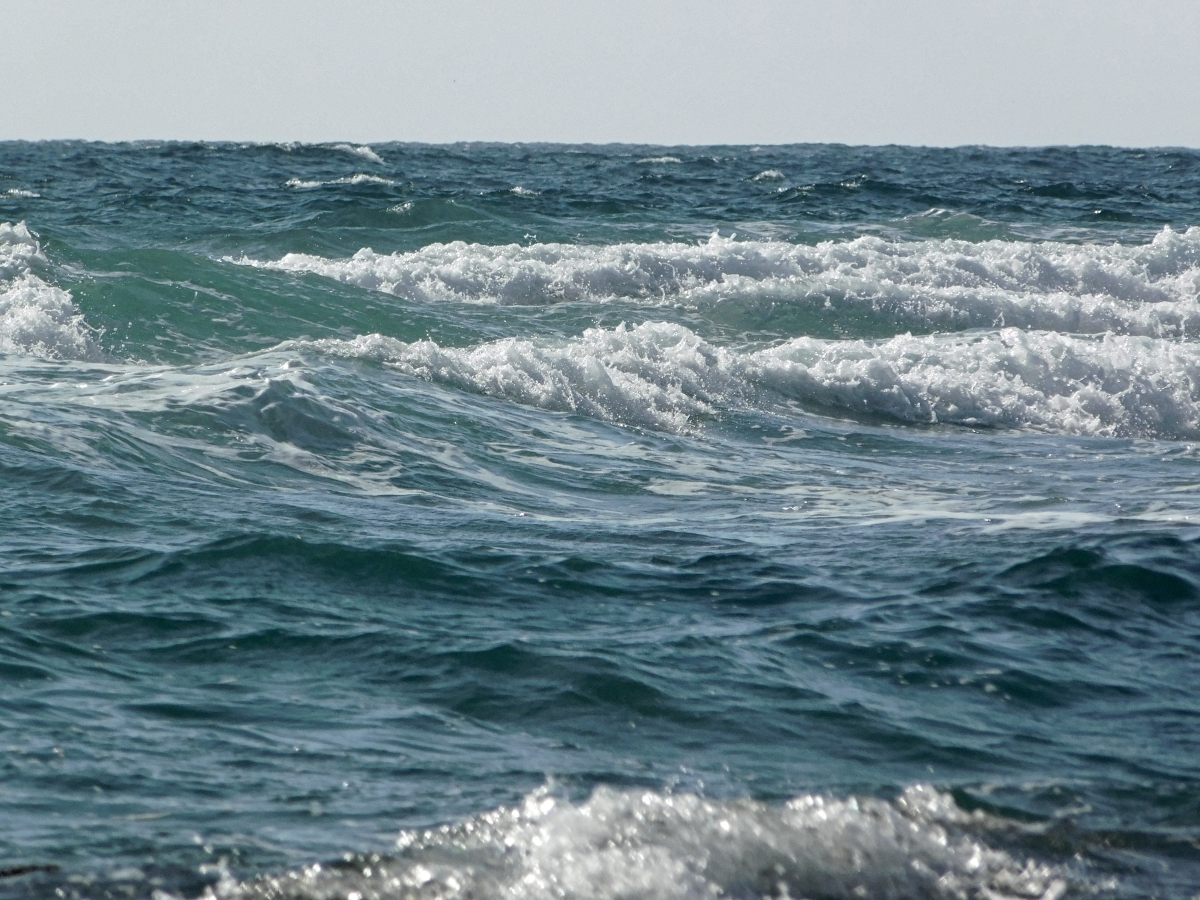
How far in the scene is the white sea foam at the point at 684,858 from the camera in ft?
10.9

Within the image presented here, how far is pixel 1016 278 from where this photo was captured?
17484 millimetres

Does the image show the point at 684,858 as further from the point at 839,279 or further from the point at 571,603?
the point at 839,279

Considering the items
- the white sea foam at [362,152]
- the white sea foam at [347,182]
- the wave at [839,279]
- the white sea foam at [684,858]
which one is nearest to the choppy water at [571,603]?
the white sea foam at [684,858]

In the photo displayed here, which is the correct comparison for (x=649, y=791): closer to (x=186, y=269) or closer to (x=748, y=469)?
(x=748, y=469)

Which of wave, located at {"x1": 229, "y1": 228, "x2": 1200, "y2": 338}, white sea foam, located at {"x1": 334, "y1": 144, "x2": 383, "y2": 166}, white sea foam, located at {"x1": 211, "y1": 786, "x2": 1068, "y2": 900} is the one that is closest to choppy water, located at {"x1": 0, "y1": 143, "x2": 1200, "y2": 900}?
white sea foam, located at {"x1": 211, "y1": 786, "x2": 1068, "y2": 900}

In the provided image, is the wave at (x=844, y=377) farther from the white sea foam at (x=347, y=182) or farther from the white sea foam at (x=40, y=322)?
the white sea foam at (x=347, y=182)

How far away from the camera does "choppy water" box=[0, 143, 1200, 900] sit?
140 inches

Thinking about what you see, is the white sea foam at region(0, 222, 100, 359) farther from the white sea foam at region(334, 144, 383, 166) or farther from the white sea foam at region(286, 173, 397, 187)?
the white sea foam at region(334, 144, 383, 166)

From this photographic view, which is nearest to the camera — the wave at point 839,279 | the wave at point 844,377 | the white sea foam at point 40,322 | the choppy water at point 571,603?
the choppy water at point 571,603

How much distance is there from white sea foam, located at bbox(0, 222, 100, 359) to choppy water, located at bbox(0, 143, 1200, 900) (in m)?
0.05

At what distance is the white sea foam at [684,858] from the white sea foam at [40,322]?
809cm

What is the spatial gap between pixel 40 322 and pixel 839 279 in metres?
8.64

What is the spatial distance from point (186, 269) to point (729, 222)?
31.9 ft

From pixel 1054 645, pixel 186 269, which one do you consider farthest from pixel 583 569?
pixel 186 269
